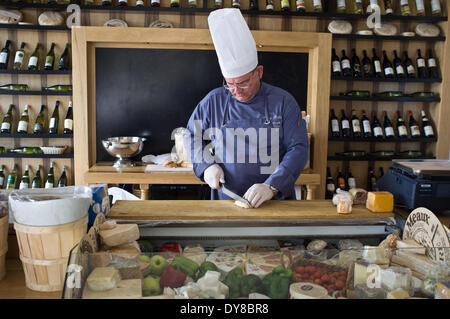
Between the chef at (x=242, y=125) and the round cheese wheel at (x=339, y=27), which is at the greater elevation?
the round cheese wheel at (x=339, y=27)

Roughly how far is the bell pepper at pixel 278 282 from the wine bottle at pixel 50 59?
3.85 meters

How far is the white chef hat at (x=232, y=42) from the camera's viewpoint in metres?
2.37

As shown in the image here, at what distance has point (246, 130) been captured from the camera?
2600mm

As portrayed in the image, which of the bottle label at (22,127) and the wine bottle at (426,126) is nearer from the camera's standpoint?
the bottle label at (22,127)

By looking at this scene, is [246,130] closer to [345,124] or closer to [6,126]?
[345,124]

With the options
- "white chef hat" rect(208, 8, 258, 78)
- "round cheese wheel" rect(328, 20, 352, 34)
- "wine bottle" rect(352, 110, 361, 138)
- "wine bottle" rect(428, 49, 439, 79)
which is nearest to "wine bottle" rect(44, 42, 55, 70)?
"white chef hat" rect(208, 8, 258, 78)

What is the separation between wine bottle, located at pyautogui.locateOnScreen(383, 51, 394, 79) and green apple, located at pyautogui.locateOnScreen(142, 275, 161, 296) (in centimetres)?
406

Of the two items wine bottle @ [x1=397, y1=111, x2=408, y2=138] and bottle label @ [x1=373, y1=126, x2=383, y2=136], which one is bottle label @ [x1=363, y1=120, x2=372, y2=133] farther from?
wine bottle @ [x1=397, y1=111, x2=408, y2=138]

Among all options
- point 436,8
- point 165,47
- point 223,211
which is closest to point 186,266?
point 223,211

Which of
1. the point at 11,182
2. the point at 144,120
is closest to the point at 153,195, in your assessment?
the point at 144,120

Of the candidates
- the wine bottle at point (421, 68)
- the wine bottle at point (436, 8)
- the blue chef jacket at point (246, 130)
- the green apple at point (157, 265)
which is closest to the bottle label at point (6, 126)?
the blue chef jacket at point (246, 130)

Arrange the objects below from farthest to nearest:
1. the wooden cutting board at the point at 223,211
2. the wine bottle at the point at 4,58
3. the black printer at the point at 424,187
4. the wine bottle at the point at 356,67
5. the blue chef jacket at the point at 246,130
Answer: the wine bottle at the point at 356,67
the wine bottle at the point at 4,58
the blue chef jacket at the point at 246,130
the black printer at the point at 424,187
the wooden cutting board at the point at 223,211

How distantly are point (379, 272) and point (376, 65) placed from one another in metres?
3.79

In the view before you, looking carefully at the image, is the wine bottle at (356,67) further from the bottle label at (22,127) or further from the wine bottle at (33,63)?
the bottle label at (22,127)
